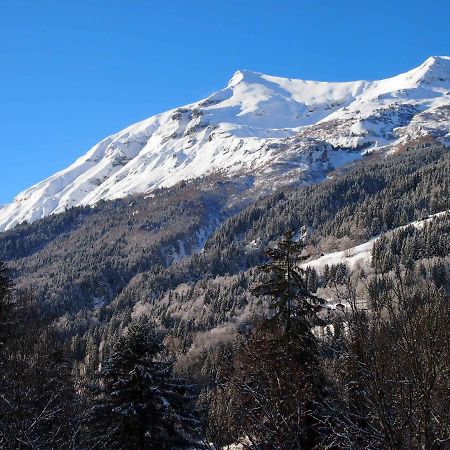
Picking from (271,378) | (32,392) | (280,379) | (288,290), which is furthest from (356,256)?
(271,378)

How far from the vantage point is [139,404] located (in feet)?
74.5

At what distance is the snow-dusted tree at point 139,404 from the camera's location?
22.6 m

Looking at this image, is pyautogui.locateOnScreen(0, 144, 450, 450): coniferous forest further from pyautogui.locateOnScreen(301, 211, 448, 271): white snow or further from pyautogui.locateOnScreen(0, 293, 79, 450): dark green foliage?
pyautogui.locateOnScreen(301, 211, 448, 271): white snow

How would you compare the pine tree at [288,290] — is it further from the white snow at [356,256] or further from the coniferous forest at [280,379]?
the white snow at [356,256]

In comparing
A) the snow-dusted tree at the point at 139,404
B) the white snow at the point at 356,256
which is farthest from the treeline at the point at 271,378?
the white snow at the point at 356,256

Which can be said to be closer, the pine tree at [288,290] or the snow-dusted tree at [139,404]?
the snow-dusted tree at [139,404]

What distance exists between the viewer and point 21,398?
14.7 metres

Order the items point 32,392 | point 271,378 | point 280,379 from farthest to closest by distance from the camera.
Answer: point 32,392 < point 280,379 < point 271,378

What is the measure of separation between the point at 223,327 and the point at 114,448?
488 ft

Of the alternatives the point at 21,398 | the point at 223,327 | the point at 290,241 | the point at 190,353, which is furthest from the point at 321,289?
the point at 21,398

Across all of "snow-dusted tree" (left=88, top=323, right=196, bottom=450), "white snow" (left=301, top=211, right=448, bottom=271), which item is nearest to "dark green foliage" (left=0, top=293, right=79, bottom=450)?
"snow-dusted tree" (left=88, top=323, right=196, bottom=450)

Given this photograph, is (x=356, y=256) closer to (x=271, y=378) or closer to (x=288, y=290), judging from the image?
(x=288, y=290)

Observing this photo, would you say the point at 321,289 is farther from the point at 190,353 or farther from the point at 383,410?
the point at 383,410

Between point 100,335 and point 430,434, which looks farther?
point 100,335
